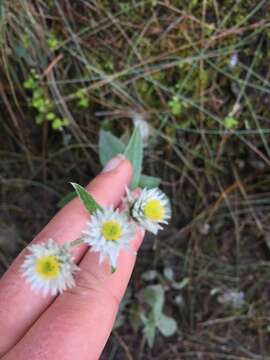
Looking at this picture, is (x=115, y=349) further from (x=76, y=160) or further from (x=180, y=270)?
(x=76, y=160)

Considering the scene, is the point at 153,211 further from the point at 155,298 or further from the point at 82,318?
the point at 155,298

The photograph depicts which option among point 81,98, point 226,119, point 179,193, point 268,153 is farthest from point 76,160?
point 268,153

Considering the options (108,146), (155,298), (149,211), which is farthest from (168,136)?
(149,211)

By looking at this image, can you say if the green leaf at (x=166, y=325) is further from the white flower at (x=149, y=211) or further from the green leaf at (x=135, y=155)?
the white flower at (x=149, y=211)

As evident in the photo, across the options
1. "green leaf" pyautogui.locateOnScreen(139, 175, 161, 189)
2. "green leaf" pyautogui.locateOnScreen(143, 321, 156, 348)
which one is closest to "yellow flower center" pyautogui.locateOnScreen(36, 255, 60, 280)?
"green leaf" pyautogui.locateOnScreen(139, 175, 161, 189)

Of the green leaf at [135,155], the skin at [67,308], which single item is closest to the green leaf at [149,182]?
the green leaf at [135,155]

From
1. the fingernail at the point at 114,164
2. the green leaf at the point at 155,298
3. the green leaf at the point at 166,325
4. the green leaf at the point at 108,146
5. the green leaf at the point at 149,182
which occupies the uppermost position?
the fingernail at the point at 114,164
